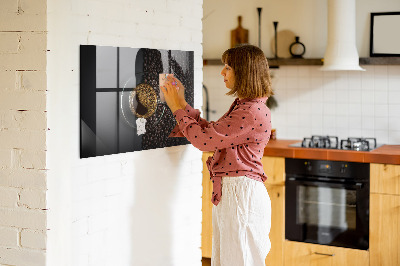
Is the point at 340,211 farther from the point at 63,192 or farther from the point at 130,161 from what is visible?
the point at 63,192

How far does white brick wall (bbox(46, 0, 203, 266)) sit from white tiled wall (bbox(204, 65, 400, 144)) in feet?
6.49

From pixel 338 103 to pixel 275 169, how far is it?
88cm

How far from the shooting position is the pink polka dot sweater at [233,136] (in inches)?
107

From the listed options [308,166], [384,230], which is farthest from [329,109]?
[384,230]

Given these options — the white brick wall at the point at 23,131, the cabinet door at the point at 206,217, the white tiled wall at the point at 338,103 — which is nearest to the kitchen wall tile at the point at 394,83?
the white tiled wall at the point at 338,103

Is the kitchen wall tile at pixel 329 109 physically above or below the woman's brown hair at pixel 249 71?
below

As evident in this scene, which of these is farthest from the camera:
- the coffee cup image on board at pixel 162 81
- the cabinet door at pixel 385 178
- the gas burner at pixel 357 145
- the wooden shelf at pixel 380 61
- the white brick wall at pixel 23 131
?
the wooden shelf at pixel 380 61

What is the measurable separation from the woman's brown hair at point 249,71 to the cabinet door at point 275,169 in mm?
1700

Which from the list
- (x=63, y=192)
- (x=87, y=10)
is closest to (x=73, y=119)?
(x=63, y=192)

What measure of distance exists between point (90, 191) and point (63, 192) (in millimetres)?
177

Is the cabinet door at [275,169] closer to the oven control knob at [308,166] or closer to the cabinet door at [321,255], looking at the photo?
the oven control knob at [308,166]

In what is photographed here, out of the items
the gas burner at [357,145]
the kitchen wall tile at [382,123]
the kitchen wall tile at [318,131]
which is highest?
the kitchen wall tile at [382,123]

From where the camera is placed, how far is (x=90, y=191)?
2.57 meters

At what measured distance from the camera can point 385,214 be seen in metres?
4.11
